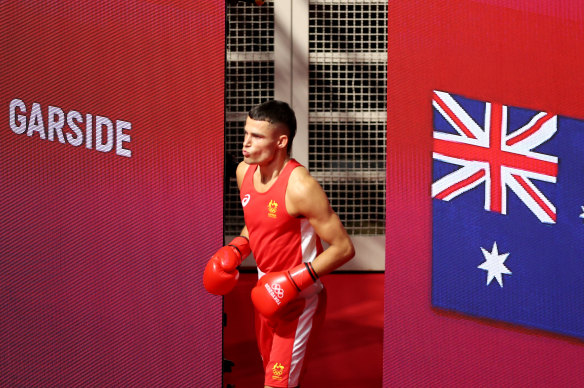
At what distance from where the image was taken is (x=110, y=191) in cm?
295

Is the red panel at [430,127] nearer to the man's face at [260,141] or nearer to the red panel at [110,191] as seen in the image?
the man's face at [260,141]

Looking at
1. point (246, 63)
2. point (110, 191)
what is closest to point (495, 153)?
point (110, 191)

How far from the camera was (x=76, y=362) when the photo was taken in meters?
3.04

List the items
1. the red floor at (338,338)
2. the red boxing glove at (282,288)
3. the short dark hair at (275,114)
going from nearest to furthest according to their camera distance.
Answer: the red boxing glove at (282,288) → the short dark hair at (275,114) → the red floor at (338,338)

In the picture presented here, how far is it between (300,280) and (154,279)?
66 centimetres

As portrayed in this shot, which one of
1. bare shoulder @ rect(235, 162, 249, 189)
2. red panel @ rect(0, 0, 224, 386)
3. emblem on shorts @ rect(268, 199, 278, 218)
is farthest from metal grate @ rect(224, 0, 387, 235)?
emblem on shorts @ rect(268, 199, 278, 218)

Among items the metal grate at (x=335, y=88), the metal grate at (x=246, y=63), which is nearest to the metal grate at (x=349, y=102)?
the metal grate at (x=335, y=88)

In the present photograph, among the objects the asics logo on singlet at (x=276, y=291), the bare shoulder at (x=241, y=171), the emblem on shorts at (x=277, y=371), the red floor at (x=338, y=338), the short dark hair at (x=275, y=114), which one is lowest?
the red floor at (x=338, y=338)

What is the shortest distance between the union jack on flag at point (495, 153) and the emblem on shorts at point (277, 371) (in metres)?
0.96

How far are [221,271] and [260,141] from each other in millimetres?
530

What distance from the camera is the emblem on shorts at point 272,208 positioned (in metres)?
2.79

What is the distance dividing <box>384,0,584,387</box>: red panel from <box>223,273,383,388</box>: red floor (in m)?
0.81

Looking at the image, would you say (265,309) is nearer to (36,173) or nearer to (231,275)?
(231,275)

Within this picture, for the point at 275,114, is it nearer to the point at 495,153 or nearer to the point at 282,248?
the point at 282,248
